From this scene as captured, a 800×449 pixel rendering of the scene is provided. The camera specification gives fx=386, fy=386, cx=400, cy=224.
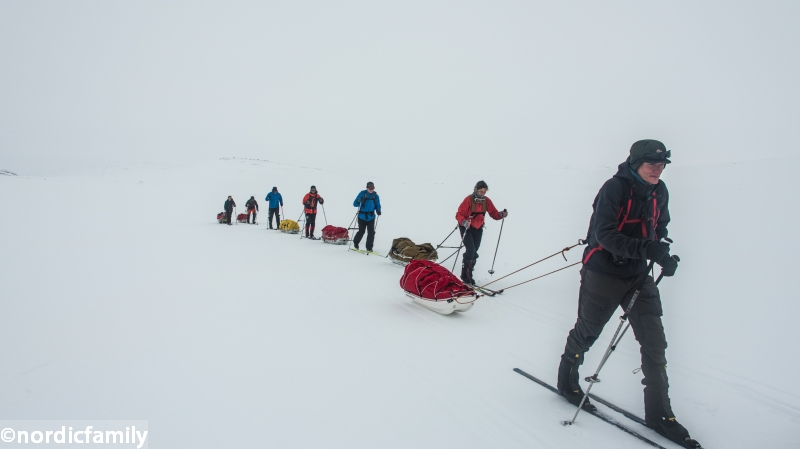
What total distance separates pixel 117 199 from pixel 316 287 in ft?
→ 86.5

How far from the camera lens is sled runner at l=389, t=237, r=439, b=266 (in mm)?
8070

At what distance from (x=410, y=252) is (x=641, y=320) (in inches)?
219

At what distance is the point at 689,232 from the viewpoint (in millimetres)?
9703

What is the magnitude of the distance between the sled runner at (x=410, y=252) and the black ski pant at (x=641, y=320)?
4.96m

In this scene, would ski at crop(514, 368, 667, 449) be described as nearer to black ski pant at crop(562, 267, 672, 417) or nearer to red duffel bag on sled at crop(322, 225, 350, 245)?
black ski pant at crop(562, 267, 672, 417)

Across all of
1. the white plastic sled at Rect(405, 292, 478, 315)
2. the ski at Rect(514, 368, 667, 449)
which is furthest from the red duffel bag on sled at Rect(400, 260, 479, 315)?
the ski at Rect(514, 368, 667, 449)

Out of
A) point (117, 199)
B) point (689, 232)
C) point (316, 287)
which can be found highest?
point (689, 232)

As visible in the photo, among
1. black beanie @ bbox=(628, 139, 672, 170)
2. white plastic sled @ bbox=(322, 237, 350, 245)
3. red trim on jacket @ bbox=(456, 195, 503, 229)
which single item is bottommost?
white plastic sled @ bbox=(322, 237, 350, 245)

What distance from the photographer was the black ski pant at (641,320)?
2.84m

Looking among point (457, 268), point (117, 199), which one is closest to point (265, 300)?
point (457, 268)

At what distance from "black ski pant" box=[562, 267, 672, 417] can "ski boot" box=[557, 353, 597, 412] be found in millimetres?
135

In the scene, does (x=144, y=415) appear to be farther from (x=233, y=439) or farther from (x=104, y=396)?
(x=233, y=439)

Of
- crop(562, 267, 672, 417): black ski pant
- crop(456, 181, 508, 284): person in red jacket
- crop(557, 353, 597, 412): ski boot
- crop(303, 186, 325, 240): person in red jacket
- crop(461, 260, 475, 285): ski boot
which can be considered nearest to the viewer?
crop(562, 267, 672, 417): black ski pant

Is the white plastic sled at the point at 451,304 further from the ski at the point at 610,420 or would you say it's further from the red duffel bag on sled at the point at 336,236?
the red duffel bag on sled at the point at 336,236
